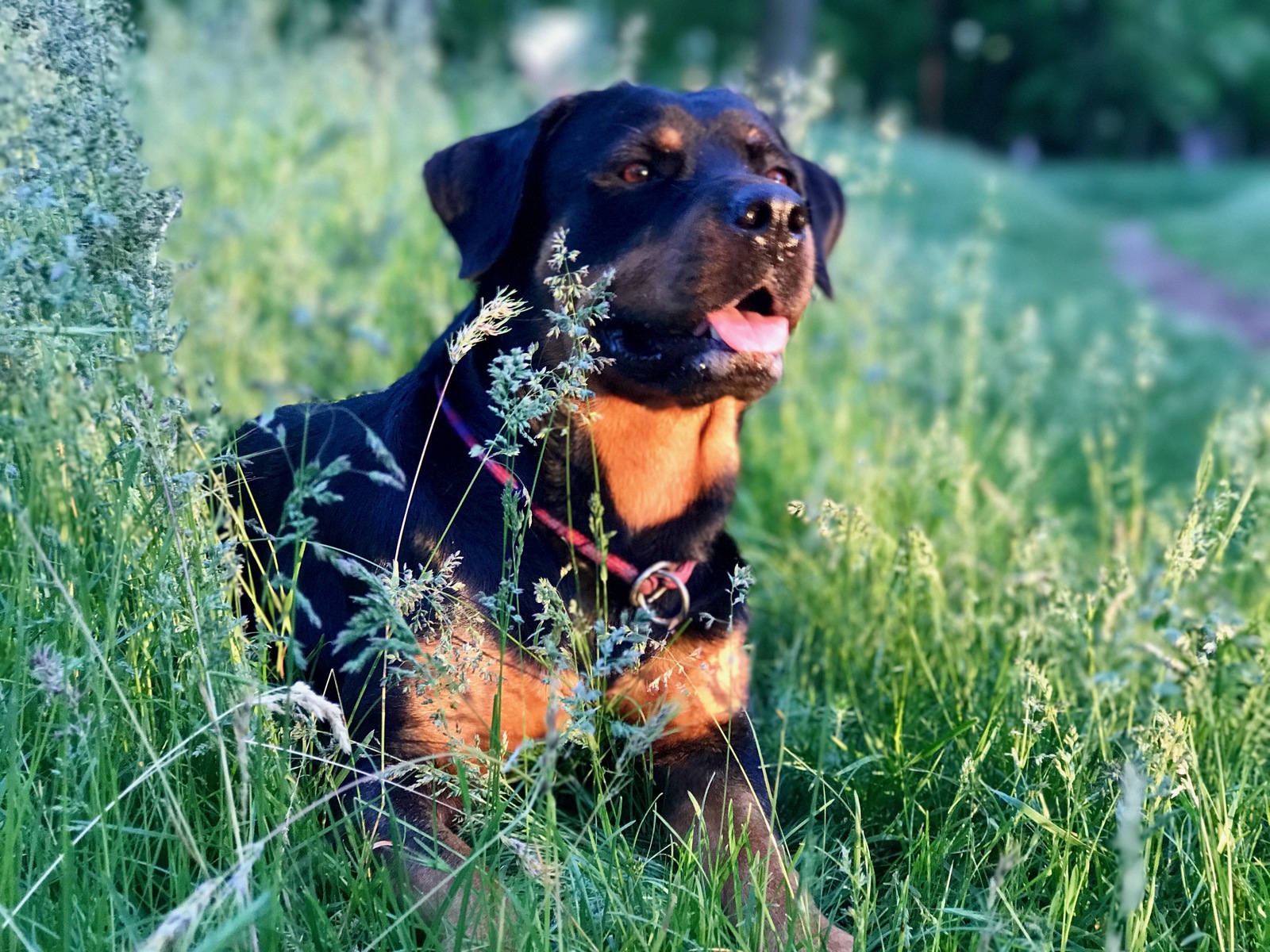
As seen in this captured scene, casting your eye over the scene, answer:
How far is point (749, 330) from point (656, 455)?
1.15 ft

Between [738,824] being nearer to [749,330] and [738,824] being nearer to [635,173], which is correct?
[749,330]

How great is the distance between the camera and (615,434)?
9.25 feet

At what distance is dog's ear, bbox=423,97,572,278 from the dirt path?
9859 millimetres

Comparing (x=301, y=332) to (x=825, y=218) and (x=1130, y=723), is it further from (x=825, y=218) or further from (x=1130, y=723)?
(x=1130, y=723)

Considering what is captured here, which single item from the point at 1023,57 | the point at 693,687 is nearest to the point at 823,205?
the point at 693,687

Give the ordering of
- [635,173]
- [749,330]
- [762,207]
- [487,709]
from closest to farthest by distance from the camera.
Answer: [487,709] < [762,207] < [749,330] < [635,173]

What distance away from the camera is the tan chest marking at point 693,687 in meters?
2.52

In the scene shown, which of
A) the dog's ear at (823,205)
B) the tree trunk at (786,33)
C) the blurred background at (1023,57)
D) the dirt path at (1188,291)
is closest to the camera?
the dog's ear at (823,205)

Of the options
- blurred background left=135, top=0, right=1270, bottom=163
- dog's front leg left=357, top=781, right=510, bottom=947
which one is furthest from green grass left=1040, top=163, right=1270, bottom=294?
dog's front leg left=357, top=781, right=510, bottom=947

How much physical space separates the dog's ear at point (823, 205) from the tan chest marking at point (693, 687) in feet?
4.18

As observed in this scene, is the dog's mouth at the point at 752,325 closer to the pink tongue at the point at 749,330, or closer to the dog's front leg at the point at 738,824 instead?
the pink tongue at the point at 749,330

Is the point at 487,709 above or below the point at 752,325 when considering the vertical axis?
below

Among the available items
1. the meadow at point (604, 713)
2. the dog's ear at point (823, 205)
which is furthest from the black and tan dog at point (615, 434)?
the dog's ear at point (823, 205)

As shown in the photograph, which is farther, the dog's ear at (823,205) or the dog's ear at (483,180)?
the dog's ear at (823,205)
